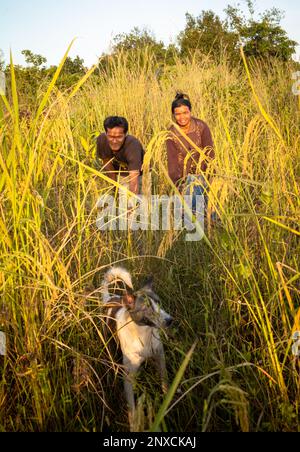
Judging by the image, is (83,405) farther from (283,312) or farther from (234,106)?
(234,106)

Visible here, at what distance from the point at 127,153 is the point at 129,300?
6.95 ft

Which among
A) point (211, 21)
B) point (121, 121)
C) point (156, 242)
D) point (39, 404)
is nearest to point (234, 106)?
point (121, 121)

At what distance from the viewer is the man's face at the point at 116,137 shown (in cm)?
427

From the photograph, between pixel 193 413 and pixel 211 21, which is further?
pixel 211 21

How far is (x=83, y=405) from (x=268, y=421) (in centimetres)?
75

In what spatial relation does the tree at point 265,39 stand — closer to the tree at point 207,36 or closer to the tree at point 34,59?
the tree at point 207,36

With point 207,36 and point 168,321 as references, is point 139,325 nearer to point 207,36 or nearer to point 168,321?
point 168,321

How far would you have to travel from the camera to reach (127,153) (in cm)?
434

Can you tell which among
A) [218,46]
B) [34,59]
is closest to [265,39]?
[218,46]

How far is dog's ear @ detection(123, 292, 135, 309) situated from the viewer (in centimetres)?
249

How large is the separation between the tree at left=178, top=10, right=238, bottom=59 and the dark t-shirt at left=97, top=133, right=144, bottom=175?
388 cm

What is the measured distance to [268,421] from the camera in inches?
67.3

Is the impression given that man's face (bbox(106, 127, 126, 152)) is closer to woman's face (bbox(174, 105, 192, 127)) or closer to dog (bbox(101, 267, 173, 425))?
woman's face (bbox(174, 105, 192, 127))
